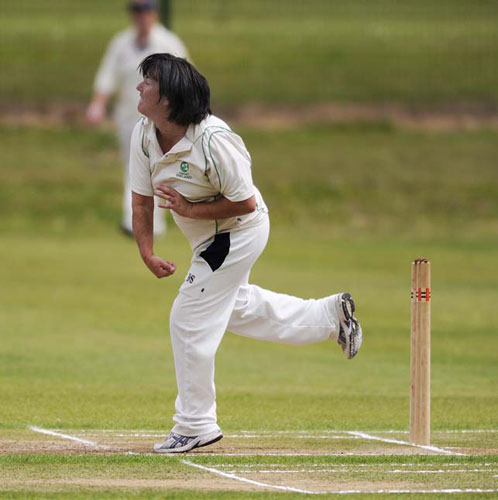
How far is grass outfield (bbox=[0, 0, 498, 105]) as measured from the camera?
34.0m

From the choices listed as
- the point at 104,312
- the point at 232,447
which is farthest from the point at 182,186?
the point at 104,312

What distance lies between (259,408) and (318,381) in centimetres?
163

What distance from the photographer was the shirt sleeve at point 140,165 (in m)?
7.58

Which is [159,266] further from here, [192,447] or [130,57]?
[130,57]

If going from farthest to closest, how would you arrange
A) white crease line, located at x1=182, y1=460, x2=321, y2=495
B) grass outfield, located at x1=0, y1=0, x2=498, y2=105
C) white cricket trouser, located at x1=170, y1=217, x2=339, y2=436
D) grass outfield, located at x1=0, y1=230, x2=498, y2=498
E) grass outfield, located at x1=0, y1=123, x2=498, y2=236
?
grass outfield, located at x1=0, y1=0, x2=498, y2=105 → grass outfield, located at x1=0, y1=123, x2=498, y2=236 → white cricket trouser, located at x1=170, y1=217, x2=339, y2=436 → grass outfield, located at x1=0, y1=230, x2=498, y2=498 → white crease line, located at x1=182, y1=460, x2=321, y2=495

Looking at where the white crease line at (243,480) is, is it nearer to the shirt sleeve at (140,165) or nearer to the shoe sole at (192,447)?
the shoe sole at (192,447)

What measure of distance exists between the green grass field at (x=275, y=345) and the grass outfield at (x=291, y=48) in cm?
Result: 316

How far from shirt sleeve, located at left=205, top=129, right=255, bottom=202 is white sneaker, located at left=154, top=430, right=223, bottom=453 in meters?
1.40

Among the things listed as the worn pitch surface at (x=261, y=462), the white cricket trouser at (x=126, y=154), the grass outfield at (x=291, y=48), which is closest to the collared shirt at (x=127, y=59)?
the white cricket trouser at (x=126, y=154)

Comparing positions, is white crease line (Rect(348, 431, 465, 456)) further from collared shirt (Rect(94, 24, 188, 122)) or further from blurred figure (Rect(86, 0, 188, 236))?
collared shirt (Rect(94, 24, 188, 122))

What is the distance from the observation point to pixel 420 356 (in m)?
7.88

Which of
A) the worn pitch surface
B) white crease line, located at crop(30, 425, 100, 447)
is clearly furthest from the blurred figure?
the worn pitch surface

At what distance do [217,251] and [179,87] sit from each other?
1014 millimetres

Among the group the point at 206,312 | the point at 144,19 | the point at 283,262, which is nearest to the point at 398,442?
the point at 206,312
